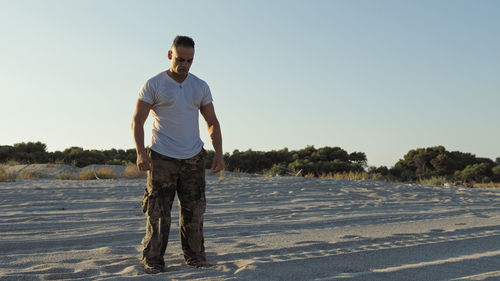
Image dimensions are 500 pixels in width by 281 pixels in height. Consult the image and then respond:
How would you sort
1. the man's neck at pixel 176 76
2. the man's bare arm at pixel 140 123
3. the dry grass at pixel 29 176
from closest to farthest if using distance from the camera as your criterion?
the man's bare arm at pixel 140 123 → the man's neck at pixel 176 76 → the dry grass at pixel 29 176

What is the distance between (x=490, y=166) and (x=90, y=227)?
90.9ft

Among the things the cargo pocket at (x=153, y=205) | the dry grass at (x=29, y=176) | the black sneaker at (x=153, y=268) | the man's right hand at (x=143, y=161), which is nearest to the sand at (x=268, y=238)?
the black sneaker at (x=153, y=268)

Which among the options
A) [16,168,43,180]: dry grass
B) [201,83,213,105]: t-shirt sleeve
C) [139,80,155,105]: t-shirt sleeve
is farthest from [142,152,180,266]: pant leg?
[16,168,43,180]: dry grass

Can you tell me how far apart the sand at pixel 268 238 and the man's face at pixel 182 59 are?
162 centimetres

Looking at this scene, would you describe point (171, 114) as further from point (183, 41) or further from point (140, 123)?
point (183, 41)

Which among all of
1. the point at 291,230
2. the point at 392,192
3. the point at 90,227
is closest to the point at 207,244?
the point at 291,230

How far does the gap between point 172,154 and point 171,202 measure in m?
0.42

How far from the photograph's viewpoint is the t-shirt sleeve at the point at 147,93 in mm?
3610

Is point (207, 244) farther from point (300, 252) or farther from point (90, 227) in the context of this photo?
point (90, 227)

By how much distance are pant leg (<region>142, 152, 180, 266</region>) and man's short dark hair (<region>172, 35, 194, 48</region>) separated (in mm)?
922

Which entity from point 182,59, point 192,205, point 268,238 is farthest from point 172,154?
point 268,238

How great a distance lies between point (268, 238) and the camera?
4.87m

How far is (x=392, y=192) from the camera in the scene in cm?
1074

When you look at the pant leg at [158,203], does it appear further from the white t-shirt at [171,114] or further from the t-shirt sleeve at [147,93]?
the t-shirt sleeve at [147,93]
